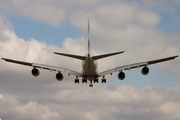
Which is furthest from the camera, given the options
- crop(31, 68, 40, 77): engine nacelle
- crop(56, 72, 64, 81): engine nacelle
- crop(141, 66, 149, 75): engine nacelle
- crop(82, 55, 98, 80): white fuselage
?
crop(56, 72, 64, 81): engine nacelle

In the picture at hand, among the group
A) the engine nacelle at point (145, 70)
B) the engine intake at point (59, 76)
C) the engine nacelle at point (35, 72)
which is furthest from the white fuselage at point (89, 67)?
the engine nacelle at point (145, 70)

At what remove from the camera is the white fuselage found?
35281mm

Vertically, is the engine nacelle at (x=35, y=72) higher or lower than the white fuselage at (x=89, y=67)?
higher

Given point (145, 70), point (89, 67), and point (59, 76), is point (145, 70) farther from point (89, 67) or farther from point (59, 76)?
point (59, 76)

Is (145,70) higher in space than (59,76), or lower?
higher

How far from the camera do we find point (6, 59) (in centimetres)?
3947

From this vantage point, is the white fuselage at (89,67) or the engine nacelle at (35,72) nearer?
the white fuselage at (89,67)

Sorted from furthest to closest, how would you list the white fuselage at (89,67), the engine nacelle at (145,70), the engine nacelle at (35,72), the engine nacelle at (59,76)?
1. the engine nacelle at (59,76)
2. the engine nacelle at (145,70)
3. the engine nacelle at (35,72)
4. the white fuselage at (89,67)

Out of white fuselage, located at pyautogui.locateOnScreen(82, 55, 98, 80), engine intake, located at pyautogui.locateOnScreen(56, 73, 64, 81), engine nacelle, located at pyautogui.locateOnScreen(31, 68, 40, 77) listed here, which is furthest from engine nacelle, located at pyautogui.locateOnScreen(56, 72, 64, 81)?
white fuselage, located at pyautogui.locateOnScreen(82, 55, 98, 80)

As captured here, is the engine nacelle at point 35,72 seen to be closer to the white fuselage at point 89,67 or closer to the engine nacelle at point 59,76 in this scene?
the engine nacelle at point 59,76

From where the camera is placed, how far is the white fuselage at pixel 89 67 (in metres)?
35.3

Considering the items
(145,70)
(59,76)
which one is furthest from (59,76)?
(145,70)

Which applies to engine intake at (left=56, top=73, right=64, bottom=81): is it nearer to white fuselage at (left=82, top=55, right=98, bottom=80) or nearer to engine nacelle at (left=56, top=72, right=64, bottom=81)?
engine nacelle at (left=56, top=72, right=64, bottom=81)

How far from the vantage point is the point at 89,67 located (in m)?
36.2
